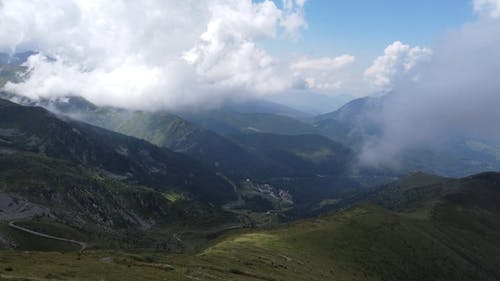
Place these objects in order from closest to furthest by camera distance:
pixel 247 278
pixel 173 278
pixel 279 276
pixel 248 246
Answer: pixel 173 278 < pixel 247 278 < pixel 279 276 < pixel 248 246

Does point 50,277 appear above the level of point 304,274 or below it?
above

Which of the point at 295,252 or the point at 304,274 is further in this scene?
the point at 295,252

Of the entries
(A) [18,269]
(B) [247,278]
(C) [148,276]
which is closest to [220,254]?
(B) [247,278]

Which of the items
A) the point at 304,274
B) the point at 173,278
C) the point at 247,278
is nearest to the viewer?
the point at 173,278

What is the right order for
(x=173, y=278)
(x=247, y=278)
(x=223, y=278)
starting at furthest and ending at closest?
(x=247, y=278), (x=223, y=278), (x=173, y=278)

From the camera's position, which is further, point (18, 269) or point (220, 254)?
point (220, 254)

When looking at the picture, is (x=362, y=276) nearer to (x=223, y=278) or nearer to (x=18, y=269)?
(x=223, y=278)

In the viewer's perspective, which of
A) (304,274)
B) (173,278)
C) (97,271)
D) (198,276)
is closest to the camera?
(97,271)

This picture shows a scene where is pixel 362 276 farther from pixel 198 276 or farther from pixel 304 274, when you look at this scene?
pixel 198 276

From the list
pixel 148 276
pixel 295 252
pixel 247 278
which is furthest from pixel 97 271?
pixel 295 252
